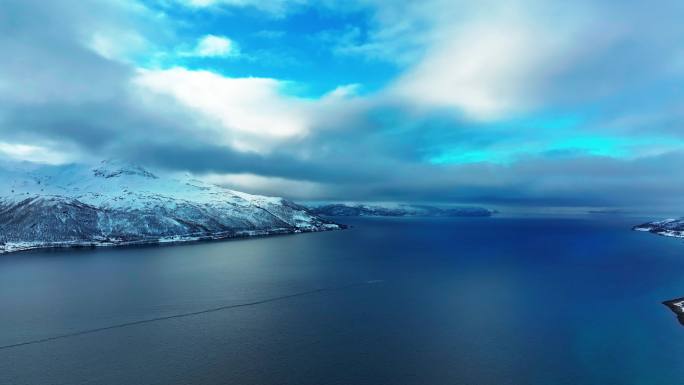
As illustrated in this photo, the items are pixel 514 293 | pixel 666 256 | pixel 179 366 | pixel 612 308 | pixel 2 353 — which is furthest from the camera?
pixel 666 256

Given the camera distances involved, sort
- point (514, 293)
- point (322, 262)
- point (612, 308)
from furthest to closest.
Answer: point (322, 262) → point (514, 293) → point (612, 308)

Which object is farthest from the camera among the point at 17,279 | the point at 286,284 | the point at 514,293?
the point at 17,279

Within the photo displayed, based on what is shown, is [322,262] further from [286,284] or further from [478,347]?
[478,347]

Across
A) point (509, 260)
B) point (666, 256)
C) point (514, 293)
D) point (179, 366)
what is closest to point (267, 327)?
point (179, 366)

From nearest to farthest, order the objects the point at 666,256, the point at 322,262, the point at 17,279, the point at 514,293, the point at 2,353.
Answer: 1. the point at 2,353
2. the point at 514,293
3. the point at 17,279
4. the point at 322,262
5. the point at 666,256

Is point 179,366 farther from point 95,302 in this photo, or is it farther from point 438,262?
point 438,262

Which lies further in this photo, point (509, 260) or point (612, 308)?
point (509, 260)

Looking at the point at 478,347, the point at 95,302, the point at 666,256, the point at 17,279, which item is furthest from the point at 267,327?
the point at 666,256
